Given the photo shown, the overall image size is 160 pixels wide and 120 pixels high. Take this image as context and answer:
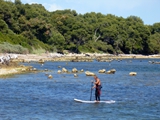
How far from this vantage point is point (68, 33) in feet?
492

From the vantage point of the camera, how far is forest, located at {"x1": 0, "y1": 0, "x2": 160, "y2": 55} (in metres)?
127


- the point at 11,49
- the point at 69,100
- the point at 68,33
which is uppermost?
the point at 68,33

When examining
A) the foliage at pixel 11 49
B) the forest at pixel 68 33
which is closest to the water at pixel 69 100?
the foliage at pixel 11 49

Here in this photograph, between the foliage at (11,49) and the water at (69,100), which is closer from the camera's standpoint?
the water at (69,100)

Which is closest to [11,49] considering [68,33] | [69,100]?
[68,33]

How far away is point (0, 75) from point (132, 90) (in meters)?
17.1

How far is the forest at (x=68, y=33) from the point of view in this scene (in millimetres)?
127000

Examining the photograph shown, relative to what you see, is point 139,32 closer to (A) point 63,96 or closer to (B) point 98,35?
(B) point 98,35

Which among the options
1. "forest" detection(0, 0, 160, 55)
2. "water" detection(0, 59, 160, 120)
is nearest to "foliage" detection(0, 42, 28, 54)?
"forest" detection(0, 0, 160, 55)

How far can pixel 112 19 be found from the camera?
185250 millimetres

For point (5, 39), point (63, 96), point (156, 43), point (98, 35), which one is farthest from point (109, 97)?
point (156, 43)

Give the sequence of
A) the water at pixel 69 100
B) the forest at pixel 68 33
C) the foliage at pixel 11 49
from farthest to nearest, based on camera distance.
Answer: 1. the forest at pixel 68 33
2. the foliage at pixel 11 49
3. the water at pixel 69 100

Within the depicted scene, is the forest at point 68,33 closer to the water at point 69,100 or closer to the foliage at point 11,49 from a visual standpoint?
the foliage at point 11,49

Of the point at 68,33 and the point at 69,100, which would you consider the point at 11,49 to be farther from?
the point at 69,100
